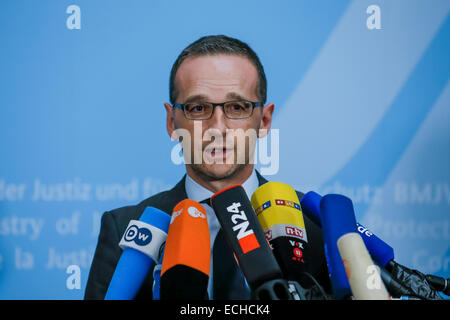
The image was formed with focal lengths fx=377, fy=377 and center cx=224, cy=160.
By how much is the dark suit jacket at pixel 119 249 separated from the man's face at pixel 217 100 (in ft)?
0.48

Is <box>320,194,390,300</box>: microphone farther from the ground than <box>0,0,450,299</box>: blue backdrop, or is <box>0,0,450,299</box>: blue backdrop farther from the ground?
<box>0,0,450,299</box>: blue backdrop

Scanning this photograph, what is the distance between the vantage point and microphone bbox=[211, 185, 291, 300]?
63cm

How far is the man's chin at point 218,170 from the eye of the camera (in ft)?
3.38

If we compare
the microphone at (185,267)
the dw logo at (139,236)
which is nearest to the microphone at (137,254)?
the dw logo at (139,236)

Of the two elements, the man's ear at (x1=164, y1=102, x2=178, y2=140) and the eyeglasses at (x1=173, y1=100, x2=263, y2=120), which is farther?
the man's ear at (x1=164, y1=102, x2=178, y2=140)

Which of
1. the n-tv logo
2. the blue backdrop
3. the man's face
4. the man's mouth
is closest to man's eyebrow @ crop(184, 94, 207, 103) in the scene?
the man's face

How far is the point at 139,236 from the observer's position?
2.72 feet

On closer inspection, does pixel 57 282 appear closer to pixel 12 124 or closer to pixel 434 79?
pixel 12 124

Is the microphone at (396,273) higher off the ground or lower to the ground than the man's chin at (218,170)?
lower

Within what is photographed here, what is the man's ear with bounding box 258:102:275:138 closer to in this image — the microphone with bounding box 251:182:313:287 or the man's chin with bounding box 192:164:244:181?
the man's chin with bounding box 192:164:244:181

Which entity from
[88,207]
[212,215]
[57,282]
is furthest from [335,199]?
[57,282]

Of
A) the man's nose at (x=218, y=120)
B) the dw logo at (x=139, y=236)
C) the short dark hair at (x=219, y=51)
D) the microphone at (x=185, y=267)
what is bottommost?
the microphone at (x=185, y=267)

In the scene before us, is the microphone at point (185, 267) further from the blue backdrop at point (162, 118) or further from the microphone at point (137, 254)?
the blue backdrop at point (162, 118)
